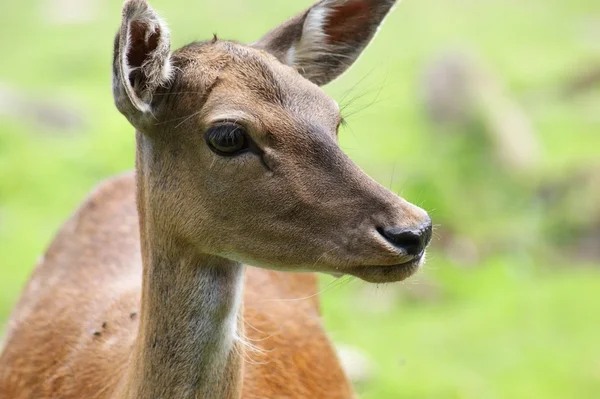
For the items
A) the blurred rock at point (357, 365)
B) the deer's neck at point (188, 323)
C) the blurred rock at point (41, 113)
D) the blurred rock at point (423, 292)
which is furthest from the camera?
the blurred rock at point (41, 113)

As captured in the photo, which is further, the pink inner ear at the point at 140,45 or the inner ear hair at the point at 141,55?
the pink inner ear at the point at 140,45

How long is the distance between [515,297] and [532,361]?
176 centimetres

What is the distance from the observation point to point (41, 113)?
701 inches

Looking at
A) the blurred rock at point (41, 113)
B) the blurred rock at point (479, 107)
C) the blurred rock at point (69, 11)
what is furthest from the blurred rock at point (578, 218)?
the blurred rock at point (69, 11)

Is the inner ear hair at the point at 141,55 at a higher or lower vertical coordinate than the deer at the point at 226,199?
higher

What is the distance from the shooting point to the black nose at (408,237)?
4223mm

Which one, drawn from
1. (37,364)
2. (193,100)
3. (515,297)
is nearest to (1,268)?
(515,297)

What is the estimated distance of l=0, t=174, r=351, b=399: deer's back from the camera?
18.0ft

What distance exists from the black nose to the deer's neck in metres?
0.79

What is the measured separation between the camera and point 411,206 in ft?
14.3

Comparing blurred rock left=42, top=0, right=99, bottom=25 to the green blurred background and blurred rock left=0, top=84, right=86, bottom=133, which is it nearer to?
the green blurred background

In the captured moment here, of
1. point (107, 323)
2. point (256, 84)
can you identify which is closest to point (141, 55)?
point (256, 84)

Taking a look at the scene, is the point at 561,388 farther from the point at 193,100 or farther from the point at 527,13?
the point at 527,13

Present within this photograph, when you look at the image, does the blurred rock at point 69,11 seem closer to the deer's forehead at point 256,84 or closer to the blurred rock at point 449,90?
the blurred rock at point 449,90
